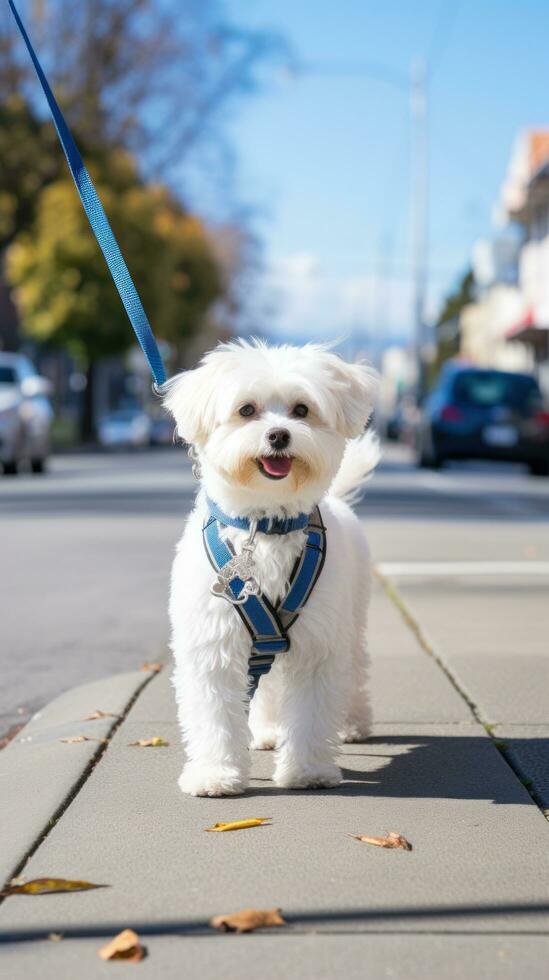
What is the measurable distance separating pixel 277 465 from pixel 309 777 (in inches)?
37.1

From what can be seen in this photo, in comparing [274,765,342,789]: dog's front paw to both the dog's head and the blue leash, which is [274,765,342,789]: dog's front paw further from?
the blue leash

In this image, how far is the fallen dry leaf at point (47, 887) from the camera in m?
3.55

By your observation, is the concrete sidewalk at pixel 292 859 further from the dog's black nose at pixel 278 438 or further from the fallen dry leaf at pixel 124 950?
the dog's black nose at pixel 278 438

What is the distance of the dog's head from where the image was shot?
429 cm

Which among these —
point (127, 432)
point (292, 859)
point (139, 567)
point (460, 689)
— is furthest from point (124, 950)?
point (127, 432)

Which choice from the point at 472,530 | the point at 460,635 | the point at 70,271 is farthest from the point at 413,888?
the point at 70,271

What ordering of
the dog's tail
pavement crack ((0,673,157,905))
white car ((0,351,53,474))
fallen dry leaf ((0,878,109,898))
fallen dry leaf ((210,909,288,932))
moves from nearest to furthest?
fallen dry leaf ((210,909,288,932)) < fallen dry leaf ((0,878,109,898)) < pavement crack ((0,673,157,905)) < the dog's tail < white car ((0,351,53,474))

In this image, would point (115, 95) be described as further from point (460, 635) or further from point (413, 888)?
point (413, 888)

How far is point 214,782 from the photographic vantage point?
4.45 m

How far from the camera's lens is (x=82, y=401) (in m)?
55.8

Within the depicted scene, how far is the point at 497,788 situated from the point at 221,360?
1.49m

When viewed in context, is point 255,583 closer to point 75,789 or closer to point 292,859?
point 75,789

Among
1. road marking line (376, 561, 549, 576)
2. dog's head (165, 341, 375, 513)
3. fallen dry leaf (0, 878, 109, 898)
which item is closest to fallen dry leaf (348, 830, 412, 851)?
fallen dry leaf (0, 878, 109, 898)

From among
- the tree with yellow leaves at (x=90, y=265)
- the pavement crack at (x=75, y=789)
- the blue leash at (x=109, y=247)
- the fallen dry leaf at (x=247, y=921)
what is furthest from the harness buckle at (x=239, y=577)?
the tree with yellow leaves at (x=90, y=265)
